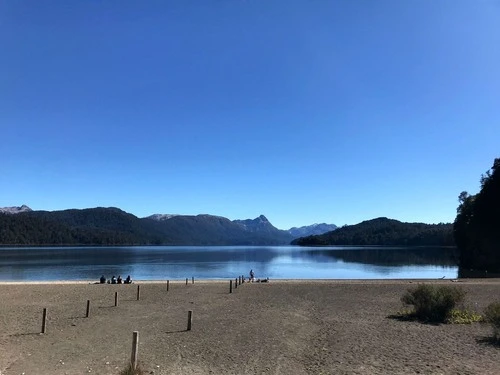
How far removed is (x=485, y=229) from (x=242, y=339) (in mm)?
93840

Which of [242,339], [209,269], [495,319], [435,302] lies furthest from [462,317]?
[209,269]

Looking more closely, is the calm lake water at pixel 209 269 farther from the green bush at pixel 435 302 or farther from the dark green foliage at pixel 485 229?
the green bush at pixel 435 302

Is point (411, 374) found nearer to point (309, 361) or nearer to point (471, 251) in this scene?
point (309, 361)

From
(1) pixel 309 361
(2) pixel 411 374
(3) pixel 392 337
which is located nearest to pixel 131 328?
(1) pixel 309 361

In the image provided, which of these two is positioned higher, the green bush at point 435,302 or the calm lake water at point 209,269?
the green bush at point 435,302

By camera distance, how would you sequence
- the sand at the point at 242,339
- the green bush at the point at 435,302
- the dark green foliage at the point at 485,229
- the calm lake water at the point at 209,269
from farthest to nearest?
the dark green foliage at the point at 485,229 → the calm lake water at the point at 209,269 → the green bush at the point at 435,302 → the sand at the point at 242,339

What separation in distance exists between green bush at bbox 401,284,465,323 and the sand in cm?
155

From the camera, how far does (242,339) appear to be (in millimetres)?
18109

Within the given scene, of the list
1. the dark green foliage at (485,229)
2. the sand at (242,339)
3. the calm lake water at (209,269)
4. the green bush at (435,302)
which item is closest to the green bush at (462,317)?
the green bush at (435,302)

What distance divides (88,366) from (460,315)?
1725cm

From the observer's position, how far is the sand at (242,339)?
13945 millimetres

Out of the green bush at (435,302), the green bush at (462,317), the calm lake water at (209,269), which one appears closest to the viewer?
the green bush at (462,317)

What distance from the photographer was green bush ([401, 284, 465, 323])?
848 inches

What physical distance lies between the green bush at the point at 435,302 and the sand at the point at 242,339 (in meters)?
1.55
